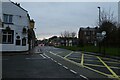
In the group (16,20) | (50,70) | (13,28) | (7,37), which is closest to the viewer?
(50,70)

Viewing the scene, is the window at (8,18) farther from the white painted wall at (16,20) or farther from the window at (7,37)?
the window at (7,37)

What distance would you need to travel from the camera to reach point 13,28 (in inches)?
1593

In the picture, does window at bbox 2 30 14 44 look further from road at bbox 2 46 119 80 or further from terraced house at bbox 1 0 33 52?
road at bbox 2 46 119 80

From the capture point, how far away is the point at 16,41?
4112 centimetres

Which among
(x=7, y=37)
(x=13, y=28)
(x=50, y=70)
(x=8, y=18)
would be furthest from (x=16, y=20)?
(x=50, y=70)

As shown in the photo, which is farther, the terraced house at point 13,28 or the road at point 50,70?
the terraced house at point 13,28

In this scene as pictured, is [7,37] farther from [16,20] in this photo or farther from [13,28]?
[16,20]

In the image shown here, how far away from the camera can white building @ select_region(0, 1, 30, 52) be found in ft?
130

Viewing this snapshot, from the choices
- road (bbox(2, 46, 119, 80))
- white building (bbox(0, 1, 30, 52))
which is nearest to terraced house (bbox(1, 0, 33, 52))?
white building (bbox(0, 1, 30, 52))

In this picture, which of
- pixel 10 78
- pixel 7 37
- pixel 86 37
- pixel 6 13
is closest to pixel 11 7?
pixel 6 13

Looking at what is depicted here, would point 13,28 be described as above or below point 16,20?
below

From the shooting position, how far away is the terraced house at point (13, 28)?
1564 inches

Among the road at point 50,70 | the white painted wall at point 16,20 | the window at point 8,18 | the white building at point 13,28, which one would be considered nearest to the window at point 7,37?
the white building at point 13,28

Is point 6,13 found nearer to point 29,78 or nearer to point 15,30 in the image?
point 15,30
